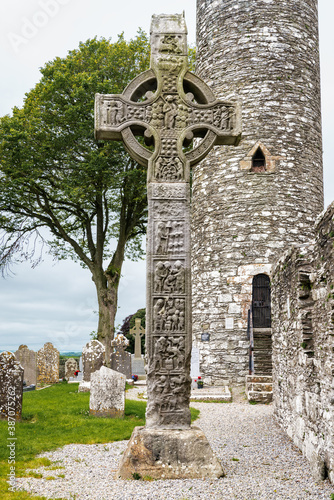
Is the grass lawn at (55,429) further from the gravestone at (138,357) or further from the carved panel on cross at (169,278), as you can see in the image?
the gravestone at (138,357)

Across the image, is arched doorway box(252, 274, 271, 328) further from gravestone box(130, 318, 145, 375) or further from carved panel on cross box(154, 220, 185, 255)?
carved panel on cross box(154, 220, 185, 255)

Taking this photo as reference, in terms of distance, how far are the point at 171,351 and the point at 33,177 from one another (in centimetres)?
1239

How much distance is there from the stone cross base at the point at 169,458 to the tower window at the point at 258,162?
975cm

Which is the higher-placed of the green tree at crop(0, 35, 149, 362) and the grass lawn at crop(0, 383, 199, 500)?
the green tree at crop(0, 35, 149, 362)

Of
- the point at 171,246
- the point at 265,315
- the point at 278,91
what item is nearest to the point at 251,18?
the point at 278,91

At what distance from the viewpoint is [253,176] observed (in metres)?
13.1

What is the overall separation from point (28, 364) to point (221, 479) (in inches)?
466

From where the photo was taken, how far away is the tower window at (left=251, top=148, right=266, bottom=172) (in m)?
13.2

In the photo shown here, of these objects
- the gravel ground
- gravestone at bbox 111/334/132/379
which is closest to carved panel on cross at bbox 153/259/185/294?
the gravel ground

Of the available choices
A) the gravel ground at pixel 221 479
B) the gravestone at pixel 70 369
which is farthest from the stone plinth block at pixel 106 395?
the gravestone at pixel 70 369

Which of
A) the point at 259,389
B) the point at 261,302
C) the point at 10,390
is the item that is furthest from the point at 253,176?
the point at 10,390

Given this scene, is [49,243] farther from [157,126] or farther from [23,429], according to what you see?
[157,126]

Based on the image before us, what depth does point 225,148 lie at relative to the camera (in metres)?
13.5

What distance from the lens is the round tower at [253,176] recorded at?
1291 centimetres
